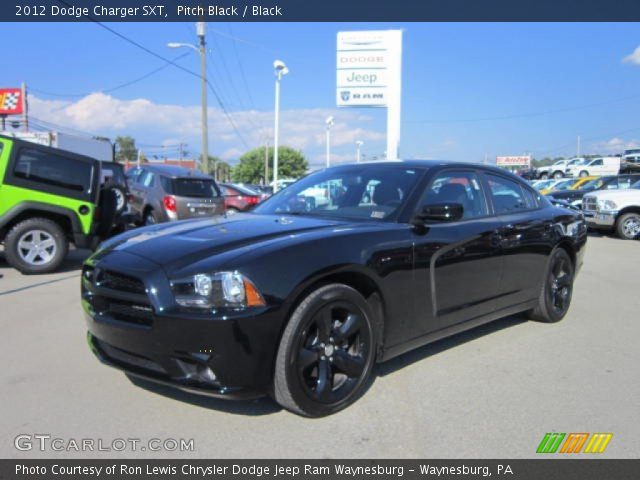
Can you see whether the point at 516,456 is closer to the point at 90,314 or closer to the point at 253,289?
the point at 253,289

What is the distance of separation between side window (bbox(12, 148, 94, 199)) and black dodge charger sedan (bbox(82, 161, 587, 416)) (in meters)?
4.59

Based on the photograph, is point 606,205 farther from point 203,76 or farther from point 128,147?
point 128,147

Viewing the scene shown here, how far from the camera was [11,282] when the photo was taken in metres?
7.08

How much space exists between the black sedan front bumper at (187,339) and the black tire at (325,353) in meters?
0.10

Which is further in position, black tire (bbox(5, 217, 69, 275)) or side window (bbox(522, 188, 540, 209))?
black tire (bbox(5, 217, 69, 275))

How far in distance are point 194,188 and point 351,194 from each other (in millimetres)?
8886

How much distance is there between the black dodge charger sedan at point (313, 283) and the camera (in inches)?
107

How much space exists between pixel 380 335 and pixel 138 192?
35.7 ft

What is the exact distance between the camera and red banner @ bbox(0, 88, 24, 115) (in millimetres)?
38031

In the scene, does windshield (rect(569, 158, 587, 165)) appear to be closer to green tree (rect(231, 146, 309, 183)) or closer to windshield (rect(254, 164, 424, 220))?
windshield (rect(254, 164, 424, 220))

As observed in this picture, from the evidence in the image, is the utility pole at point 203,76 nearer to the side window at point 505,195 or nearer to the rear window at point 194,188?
the rear window at point 194,188

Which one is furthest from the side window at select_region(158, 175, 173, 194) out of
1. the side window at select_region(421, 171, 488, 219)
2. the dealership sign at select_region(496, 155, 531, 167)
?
the dealership sign at select_region(496, 155, 531, 167)

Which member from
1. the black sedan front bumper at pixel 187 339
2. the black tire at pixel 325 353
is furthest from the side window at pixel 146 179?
the black tire at pixel 325 353
